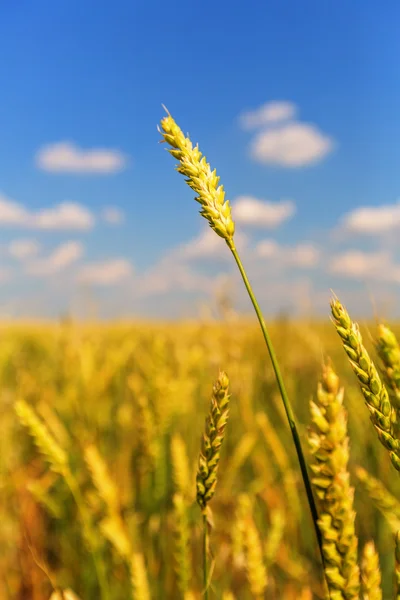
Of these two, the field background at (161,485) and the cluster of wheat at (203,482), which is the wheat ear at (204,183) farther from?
the field background at (161,485)

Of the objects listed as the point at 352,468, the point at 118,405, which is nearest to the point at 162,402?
the point at 352,468

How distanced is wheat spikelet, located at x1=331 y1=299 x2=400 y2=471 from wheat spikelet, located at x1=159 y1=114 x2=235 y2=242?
114mm

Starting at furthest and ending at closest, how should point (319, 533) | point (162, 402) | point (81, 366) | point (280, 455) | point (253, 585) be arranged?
point (81, 366), point (280, 455), point (162, 402), point (253, 585), point (319, 533)

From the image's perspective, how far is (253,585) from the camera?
A: 0.75m

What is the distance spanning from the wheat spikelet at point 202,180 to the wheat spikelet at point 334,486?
14cm

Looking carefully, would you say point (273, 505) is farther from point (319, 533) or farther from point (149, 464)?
point (319, 533)

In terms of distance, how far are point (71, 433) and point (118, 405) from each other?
66 centimetres

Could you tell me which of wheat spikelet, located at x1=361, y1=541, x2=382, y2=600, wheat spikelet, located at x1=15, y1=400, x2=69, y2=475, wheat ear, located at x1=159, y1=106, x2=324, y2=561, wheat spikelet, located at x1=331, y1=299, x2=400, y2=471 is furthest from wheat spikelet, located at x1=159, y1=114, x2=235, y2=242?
wheat spikelet, located at x1=15, y1=400, x2=69, y2=475

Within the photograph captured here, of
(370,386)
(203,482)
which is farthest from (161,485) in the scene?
(370,386)

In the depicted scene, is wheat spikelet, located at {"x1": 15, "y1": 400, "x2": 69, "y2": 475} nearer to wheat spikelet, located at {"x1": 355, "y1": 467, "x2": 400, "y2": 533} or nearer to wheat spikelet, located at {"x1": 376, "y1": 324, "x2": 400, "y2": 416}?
wheat spikelet, located at {"x1": 355, "y1": 467, "x2": 400, "y2": 533}

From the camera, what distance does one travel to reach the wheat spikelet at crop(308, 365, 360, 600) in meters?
0.45

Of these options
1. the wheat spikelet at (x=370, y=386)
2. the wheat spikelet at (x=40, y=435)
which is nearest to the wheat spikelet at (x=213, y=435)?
the wheat spikelet at (x=370, y=386)

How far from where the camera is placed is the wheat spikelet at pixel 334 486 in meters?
0.45

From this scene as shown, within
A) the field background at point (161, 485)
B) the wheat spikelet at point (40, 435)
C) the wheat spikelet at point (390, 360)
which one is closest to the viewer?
the wheat spikelet at point (390, 360)
